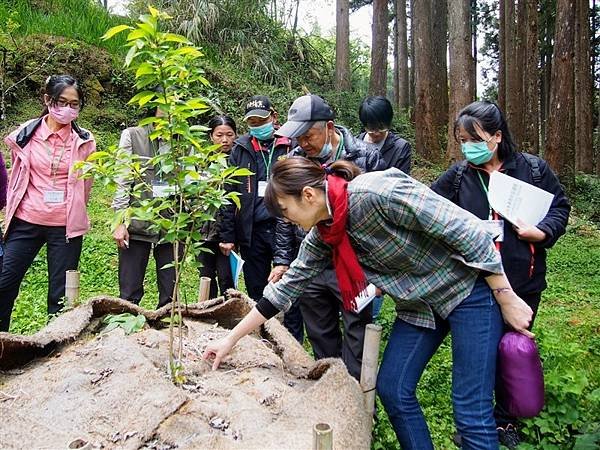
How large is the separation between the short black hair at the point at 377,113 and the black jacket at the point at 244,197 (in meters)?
0.53

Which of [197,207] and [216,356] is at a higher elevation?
[197,207]

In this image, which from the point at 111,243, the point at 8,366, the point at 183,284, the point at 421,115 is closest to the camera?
the point at 8,366

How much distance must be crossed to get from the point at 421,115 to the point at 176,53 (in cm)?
978

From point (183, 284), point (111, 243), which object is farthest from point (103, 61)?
point (183, 284)

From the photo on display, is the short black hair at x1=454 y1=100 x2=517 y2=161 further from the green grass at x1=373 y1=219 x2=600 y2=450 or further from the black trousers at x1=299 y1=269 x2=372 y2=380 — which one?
the green grass at x1=373 y1=219 x2=600 y2=450

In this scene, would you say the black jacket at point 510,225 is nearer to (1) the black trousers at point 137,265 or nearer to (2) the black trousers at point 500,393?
(2) the black trousers at point 500,393

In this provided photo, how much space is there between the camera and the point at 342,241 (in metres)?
1.91

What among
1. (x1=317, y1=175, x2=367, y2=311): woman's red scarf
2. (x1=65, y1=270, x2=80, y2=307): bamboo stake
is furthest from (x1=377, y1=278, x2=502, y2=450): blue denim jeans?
(x1=65, y1=270, x2=80, y2=307): bamboo stake

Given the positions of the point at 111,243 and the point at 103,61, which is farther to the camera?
the point at 103,61

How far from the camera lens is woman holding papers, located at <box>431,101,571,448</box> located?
244 centimetres

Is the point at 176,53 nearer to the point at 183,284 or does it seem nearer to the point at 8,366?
the point at 8,366

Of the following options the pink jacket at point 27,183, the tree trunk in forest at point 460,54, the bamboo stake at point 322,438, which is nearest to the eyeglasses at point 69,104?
the pink jacket at point 27,183

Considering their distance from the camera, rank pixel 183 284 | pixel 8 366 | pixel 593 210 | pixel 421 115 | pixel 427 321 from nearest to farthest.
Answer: pixel 427 321 → pixel 8 366 → pixel 183 284 → pixel 593 210 → pixel 421 115

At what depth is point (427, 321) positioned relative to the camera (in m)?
2.09
